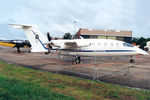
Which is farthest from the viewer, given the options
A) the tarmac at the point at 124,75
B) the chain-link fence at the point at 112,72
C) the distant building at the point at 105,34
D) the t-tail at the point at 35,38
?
the distant building at the point at 105,34

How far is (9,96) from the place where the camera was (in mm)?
5152

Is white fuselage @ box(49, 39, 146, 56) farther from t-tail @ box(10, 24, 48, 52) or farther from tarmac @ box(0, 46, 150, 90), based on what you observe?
t-tail @ box(10, 24, 48, 52)

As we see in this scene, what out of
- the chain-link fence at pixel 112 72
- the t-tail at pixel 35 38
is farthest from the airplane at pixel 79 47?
the chain-link fence at pixel 112 72

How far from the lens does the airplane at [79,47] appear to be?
16750mm

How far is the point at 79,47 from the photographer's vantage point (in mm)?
17281

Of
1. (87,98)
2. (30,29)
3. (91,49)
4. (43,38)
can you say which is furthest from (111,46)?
(87,98)

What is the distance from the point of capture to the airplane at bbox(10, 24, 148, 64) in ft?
55.0

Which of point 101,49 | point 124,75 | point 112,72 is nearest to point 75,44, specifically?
point 101,49

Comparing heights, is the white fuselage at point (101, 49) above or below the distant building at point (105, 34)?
below

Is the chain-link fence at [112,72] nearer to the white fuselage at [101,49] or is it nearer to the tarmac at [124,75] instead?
the tarmac at [124,75]

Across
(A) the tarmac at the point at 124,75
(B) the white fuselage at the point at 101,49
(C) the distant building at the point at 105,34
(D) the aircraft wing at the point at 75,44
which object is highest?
(C) the distant building at the point at 105,34

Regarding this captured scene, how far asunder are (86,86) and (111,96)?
165cm

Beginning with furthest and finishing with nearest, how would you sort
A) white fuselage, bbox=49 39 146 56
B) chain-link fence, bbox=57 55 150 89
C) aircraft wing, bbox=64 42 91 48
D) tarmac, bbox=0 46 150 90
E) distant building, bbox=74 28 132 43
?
distant building, bbox=74 28 132 43
white fuselage, bbox=49 39 146 56
aircraft wing, bbox=64 42 91 48
chain-link fence, bbox=57 55 150 89
tarmac, bbox=0 46 150 90

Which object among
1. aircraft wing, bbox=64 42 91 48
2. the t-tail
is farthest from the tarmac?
aircraft wing, bbox=64 42 91 48
